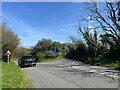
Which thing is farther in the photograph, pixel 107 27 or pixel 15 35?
pixel 15 35

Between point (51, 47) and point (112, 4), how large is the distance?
57.9 metres

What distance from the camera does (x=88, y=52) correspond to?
6150cm

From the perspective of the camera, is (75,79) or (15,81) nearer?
(15,81)

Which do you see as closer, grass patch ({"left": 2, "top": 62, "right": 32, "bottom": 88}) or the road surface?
grass patch ({"left": 2, "top": 62, "right": 32, "bottom": 88})

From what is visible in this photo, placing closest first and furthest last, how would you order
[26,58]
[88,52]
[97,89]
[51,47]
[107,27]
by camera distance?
[97,89] < [26,58] < [107,27] < [88,52] < [51,47]

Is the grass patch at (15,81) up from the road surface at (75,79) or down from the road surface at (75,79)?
up

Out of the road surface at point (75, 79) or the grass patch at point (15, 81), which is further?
the road surface at point (75, 79)

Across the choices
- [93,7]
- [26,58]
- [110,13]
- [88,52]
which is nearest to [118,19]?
[110,13]

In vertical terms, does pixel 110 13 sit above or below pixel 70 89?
above

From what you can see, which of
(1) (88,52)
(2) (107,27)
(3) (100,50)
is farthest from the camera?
(1) (88,52)

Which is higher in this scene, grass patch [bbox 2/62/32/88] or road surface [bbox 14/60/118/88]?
grass patch [bbox 2/62/32/88]

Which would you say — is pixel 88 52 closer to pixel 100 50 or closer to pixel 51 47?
pixel 100 50

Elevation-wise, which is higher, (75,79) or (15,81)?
(15,81)

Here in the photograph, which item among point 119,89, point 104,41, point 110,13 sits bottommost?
point 119,89
